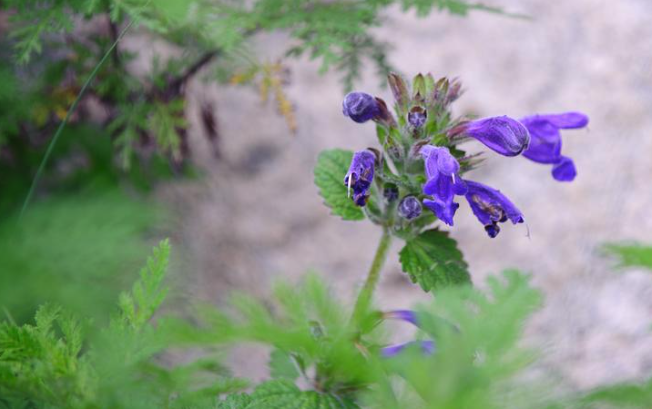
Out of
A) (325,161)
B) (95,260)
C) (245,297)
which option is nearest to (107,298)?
(95,260)

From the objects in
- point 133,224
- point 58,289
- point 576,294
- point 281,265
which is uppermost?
point 576,294

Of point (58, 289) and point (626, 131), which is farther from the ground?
point (626, 131)

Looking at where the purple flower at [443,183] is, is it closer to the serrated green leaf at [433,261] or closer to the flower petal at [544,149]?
the serrated green leaf at [433,261]

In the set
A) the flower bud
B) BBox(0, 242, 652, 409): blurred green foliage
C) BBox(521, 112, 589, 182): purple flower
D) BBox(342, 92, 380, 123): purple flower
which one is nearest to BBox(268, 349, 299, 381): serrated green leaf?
BBox(0, 242, 652, 409): blurred green foliage

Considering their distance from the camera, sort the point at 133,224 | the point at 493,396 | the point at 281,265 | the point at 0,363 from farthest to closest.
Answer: the point at 281,265, the point at 133,224, the point at 0,363, the point at 493,396

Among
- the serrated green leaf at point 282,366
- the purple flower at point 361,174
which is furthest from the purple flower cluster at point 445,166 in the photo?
the serrated green leaf at point 282,366

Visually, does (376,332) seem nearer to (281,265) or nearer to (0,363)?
(0,363)

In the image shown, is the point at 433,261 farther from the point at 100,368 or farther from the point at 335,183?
the point at 100,368
